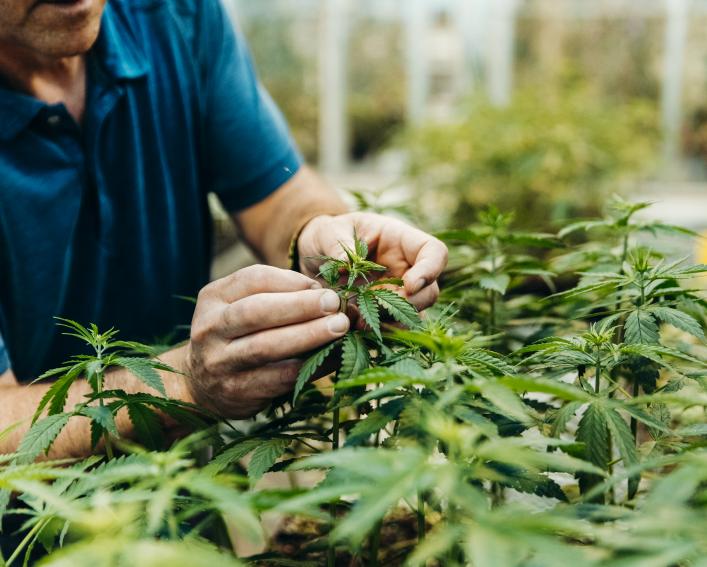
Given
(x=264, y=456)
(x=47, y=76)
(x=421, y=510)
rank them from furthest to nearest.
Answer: (x=47, y=76) → (x=264, y=456) → (x=421, y=510)

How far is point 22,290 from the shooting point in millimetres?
1599

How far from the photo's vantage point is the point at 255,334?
0.98m

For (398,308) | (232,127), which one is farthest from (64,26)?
(398,308)

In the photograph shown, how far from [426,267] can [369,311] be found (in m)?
0.24

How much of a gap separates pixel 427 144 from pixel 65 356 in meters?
2.49

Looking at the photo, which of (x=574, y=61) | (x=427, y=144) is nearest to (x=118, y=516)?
(x=427, y=144)

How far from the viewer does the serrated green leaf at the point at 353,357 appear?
0.80m

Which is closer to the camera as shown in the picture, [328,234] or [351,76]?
[328,234]

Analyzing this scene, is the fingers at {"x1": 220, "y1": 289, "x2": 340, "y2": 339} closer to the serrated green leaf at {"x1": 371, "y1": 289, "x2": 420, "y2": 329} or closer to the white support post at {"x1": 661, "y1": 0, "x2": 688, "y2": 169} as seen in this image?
the serrated green leaf at {"x1": 371, "y1": 289, "x2": 420, "y2": 329}

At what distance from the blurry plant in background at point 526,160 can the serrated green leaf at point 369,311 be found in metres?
2.07

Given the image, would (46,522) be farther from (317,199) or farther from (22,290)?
(317,199)

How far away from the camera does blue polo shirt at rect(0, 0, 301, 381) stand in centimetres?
159

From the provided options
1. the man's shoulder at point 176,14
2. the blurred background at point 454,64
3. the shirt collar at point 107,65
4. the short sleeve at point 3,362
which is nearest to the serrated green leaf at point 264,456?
the short sleeve at point 3,362

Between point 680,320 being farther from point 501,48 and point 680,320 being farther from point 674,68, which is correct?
point 501,48
